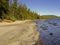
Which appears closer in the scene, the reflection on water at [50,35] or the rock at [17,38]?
the rock at [17,38]

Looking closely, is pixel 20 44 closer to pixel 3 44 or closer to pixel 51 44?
pixel 3 44

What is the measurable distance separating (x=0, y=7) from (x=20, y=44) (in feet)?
148

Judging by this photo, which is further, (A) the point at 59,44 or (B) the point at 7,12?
(B) the point at 7,12

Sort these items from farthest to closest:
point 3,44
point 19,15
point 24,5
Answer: point 24,5, point 19,15, point 3,44

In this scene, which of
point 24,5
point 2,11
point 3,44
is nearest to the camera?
point 3,44

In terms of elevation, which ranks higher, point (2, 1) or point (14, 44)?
point (2, 1)

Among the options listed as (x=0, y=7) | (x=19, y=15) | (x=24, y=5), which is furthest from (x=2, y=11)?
(x=24, y=5)

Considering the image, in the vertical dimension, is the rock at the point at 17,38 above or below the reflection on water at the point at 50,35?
above

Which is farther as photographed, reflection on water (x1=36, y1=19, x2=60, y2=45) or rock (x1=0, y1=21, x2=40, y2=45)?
reflection on water (x1=36, y1=19, x2=60, y2=45)

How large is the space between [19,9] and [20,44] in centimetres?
8840

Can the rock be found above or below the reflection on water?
above

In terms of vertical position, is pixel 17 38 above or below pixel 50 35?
above

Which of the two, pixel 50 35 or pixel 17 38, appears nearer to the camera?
pixel 17 38

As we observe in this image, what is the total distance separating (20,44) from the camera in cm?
1353
